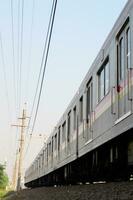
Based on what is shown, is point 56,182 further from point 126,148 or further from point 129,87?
point 129,87

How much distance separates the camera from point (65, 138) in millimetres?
15930

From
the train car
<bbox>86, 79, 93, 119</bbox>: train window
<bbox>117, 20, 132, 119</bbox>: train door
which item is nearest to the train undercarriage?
the train car

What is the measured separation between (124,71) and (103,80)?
201 cm

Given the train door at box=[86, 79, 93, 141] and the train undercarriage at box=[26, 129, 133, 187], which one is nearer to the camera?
the train undercarriage at box=[26, 129, 133, 187]

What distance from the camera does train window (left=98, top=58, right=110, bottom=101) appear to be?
358 inches

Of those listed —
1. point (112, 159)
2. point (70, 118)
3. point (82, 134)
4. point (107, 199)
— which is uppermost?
point (70, 118)

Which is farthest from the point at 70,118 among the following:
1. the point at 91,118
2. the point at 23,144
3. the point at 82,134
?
the point at 23,144

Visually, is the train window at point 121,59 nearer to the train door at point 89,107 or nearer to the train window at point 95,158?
the train door at point 89,107

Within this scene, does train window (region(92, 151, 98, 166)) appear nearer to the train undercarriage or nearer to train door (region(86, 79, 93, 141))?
the train undercarriage

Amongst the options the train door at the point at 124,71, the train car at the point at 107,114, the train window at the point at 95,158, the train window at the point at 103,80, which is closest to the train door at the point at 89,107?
the train car at the point at 107,114

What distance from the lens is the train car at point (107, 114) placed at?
7.34 metres

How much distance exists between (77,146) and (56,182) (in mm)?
7020

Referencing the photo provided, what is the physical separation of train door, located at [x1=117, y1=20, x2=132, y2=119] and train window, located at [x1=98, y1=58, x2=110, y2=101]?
1.00 metres

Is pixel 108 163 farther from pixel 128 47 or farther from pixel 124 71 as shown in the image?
pixel 128 47
